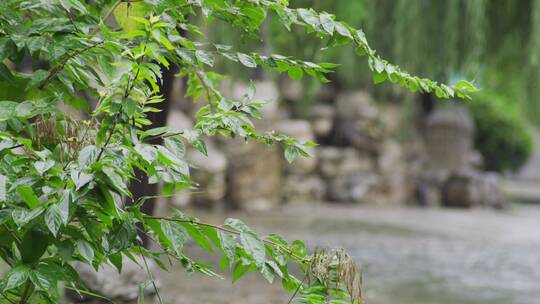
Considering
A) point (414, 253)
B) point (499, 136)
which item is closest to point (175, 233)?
point (414, 253)

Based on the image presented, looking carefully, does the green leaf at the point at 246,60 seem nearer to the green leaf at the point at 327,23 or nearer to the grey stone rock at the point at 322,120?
the green leaf at the point at 327,23

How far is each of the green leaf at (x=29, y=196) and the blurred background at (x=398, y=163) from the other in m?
0.45

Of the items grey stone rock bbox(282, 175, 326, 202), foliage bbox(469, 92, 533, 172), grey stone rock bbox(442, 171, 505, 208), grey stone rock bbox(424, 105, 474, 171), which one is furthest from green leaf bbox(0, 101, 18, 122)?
foliage bbox(469, 92, 533, 172)

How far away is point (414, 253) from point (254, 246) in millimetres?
4446

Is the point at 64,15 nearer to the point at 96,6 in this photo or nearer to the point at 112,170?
the point at 96,6

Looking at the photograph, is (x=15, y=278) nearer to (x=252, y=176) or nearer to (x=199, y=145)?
(x=199, y=145)

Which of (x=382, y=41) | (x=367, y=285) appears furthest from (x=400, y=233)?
(x=382, y=41)

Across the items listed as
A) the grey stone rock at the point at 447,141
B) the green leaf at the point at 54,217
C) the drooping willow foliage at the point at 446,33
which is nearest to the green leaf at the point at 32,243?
the green leaf at the point at 54,217

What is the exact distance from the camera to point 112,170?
0.83 meters

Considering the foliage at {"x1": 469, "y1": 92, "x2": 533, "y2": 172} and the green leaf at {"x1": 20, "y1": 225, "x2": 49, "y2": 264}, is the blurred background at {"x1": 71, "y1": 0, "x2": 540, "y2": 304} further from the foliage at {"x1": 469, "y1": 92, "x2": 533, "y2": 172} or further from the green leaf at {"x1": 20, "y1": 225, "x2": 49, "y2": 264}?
the green leaf at {"x1": 20, "y1": 225, "x2": 49, "y2": 264}

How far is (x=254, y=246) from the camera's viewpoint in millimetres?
974

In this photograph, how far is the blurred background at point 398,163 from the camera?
3453 millimetres

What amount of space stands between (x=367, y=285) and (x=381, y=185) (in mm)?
5444

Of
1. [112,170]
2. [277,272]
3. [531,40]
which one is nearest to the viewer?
[112,170]
